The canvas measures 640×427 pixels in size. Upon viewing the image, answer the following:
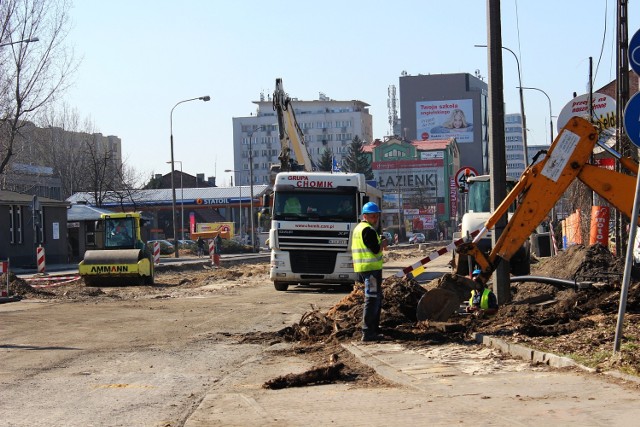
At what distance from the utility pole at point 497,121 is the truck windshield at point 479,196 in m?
11.4

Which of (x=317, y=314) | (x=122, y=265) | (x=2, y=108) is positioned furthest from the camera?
(x=2, y=108)

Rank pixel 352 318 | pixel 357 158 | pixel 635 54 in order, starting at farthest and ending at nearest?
pixel 357 158, pixel 352 318, pixel 635 54

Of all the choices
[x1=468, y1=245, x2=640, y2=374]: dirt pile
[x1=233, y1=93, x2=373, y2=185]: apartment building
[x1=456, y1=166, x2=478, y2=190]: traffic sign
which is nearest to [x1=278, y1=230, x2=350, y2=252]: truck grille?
[x1=456, y1=166, x2=478, y2=190]: traffic sign

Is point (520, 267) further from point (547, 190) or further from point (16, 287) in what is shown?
point (16, 287)

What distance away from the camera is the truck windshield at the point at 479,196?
27.1 metres

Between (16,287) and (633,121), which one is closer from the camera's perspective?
(633,121)

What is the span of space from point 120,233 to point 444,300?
2024cm

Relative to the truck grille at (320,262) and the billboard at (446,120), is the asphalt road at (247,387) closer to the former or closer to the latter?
the truck grille at (320,262)

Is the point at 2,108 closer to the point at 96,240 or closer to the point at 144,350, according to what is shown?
the point at 96,240

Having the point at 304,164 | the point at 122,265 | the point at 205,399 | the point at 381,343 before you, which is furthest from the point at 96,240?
the point at 205,399

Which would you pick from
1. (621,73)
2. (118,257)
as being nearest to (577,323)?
(621,73)

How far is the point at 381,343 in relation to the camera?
1308cm

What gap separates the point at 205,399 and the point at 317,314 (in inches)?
232

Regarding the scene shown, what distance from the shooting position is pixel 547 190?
48.5 ft
